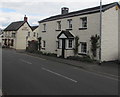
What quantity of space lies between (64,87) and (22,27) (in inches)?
1811

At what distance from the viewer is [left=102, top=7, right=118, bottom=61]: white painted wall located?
22.8m

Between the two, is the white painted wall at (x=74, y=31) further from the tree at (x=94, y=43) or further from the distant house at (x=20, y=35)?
the distant house at (x=20, y=35)

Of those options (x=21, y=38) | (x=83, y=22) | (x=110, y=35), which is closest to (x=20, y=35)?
(x=21, y=38)

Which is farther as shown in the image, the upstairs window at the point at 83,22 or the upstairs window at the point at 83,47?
the upstairs window at the point at 83,22

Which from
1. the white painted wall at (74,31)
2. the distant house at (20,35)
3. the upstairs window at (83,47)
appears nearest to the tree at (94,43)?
the white painted wall at (74,31)

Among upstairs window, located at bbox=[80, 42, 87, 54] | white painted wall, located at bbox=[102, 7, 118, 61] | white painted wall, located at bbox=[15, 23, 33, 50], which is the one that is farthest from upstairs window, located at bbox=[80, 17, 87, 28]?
white painted wall, located at bbox=[15, 23, 33, 50]

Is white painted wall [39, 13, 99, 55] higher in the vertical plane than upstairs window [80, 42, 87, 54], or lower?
higher

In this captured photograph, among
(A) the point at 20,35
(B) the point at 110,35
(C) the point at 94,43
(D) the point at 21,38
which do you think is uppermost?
(A) the point at 20,35

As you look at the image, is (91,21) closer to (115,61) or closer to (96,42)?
(96,42)

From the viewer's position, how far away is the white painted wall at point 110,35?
74.9 ft

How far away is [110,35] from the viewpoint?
23.4 meters

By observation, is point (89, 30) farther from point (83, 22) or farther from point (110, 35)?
point (110, 35)

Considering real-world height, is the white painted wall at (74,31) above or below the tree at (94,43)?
above

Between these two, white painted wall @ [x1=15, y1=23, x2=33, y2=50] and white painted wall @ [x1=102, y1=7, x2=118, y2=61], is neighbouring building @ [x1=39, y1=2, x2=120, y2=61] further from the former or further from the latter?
white painted wall @ [x1=15, y1=23, x2=33, y2=50]
